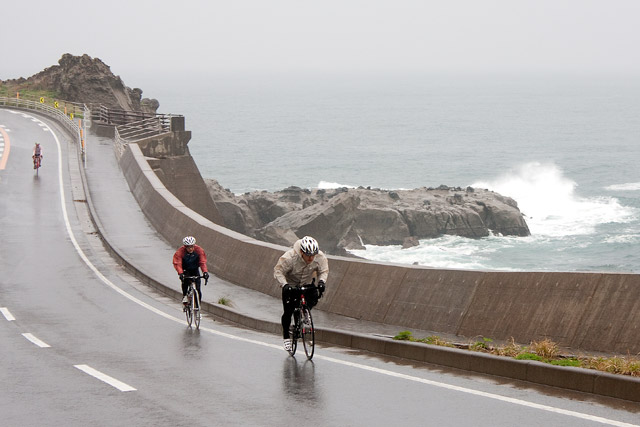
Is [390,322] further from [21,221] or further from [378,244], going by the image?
[378,244]

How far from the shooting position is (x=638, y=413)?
873 cm

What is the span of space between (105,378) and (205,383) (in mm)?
1333

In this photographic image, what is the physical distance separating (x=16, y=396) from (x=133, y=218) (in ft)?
69.8

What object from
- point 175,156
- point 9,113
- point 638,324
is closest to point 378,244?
point 175,156

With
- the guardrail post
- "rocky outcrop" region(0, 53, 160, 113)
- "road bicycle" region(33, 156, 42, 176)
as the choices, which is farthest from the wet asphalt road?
"rocky outcrop" region(0, 53, 160, 113)

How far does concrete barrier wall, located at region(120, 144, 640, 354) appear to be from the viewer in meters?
12.9

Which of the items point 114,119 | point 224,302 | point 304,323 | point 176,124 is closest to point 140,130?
point 114,119

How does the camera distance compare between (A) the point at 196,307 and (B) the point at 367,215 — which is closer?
(A) the point at 196,307

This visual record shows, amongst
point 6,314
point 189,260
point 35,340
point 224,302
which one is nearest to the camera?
point 35,340

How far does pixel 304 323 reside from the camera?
12.2 meters

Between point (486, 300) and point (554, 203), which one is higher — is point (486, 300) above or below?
below

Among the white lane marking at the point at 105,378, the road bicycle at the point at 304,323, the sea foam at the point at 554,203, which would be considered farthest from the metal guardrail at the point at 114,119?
the road bicycle at the point at 304,323

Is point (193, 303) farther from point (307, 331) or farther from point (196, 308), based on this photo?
point (307, 331)

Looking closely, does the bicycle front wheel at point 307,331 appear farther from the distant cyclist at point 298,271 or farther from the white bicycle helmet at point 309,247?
the white bicycle helmet at point 309,247
